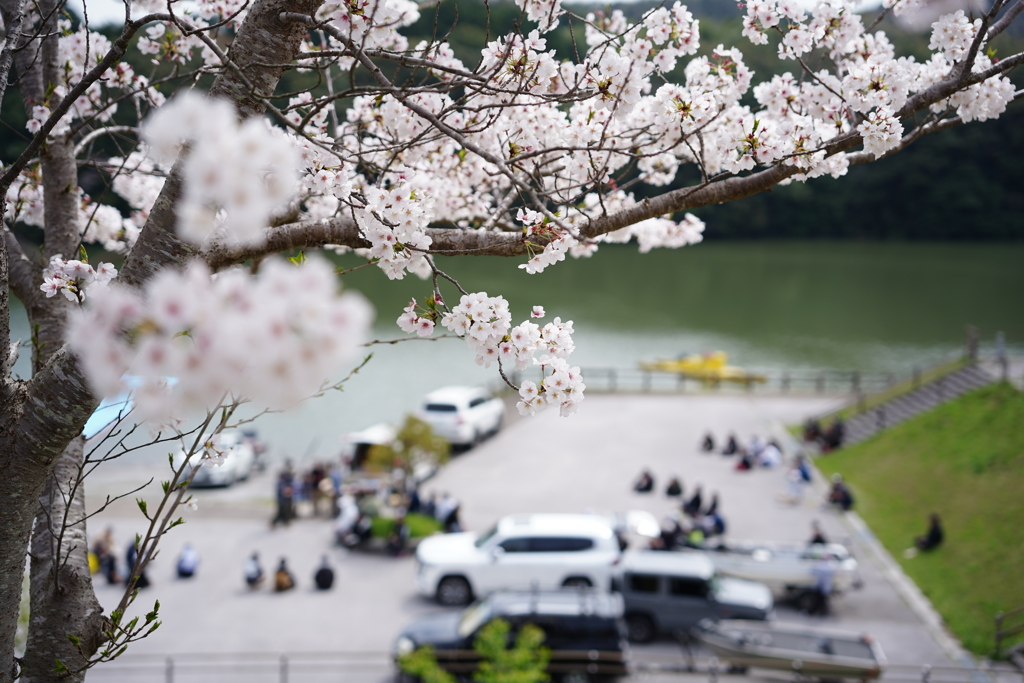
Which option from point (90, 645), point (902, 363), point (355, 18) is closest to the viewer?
point (90, 645)

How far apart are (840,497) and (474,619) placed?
8.35m

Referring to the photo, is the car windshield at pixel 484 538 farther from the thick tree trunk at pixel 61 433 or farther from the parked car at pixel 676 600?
the thick tree trunk at pixel 61 433

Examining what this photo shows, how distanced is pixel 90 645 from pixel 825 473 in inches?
628

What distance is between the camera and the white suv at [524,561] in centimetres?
1065

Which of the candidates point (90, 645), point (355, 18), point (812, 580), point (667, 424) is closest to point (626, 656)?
point (812, 580)

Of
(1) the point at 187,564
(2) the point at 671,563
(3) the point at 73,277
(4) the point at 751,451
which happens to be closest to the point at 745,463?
(4) the point at 751,451

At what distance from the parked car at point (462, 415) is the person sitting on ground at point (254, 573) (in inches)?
258

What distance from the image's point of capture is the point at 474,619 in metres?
8.93

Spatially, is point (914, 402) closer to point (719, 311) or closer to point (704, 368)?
point (704, 368)

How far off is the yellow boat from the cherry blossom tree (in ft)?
65.2

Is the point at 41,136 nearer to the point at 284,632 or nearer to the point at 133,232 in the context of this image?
the point at 133,232

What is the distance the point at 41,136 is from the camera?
2.52 meters

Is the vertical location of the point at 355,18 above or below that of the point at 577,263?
below

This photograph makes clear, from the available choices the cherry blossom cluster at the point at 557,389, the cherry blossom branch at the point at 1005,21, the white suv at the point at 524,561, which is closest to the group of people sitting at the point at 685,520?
the white suv at the point at 524,561
